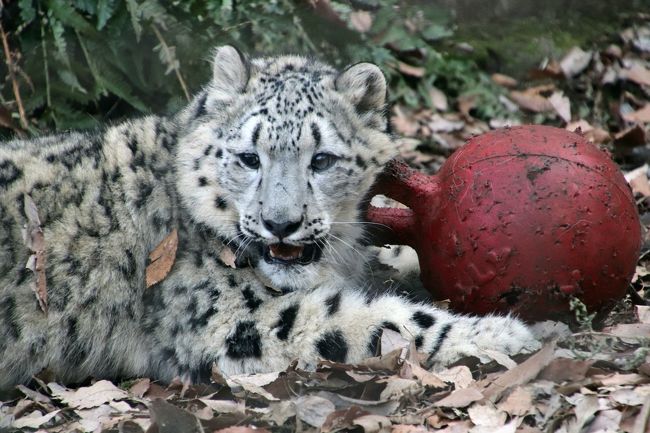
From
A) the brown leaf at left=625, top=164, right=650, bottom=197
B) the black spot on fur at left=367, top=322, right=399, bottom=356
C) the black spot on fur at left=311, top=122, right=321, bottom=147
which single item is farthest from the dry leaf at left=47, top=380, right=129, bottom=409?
the brown leaf at left=625, top=164, right=650, bottom=197

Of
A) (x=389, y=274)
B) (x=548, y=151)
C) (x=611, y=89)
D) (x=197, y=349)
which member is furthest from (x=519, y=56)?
(x=197, y=349)

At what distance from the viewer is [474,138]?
5.93 m

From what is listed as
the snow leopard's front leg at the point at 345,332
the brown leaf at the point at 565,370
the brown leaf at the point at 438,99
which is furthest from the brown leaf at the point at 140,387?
the brown leaf at the point at 438,99

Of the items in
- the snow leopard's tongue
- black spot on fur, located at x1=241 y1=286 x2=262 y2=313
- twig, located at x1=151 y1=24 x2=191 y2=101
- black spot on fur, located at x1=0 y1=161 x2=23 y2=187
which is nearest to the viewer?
black spot on fur, located at x1=241 y1=286 x2=262 y2=313

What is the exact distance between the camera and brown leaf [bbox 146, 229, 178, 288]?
19.1 feet

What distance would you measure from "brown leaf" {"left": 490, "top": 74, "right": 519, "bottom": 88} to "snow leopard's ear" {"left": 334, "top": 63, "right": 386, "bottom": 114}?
198 inches

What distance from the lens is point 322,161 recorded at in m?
5.75

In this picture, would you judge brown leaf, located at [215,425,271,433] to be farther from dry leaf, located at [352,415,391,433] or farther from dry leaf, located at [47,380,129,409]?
dry leaf, located at [47,380,129,409]

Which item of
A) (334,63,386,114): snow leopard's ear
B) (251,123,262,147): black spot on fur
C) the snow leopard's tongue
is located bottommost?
the snow leopard's tongue

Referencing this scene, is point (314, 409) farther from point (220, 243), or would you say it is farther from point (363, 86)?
point (363, 86)

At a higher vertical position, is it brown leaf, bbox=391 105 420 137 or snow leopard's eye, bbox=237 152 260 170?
snow leopard's eye, bbox=237 152 260 170

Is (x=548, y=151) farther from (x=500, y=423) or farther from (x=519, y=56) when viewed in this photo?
(x=519, y=56)

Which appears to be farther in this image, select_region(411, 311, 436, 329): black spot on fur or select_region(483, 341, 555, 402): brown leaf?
select_region(411, 311, 436, 329): black spot on fur

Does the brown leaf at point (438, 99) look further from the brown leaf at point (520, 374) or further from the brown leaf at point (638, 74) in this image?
the brown leaf at point (520, 374)
